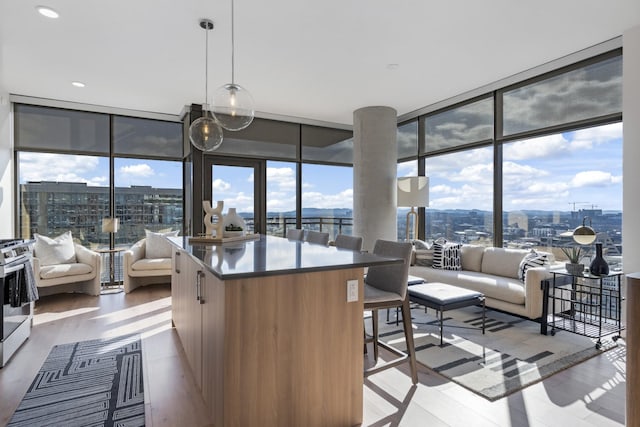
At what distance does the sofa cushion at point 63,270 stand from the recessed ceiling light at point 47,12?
10.1 ft

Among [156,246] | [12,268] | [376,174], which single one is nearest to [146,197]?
[156,246]

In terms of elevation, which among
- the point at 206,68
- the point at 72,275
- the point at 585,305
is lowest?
the point at 585,305

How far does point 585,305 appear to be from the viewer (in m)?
3.68

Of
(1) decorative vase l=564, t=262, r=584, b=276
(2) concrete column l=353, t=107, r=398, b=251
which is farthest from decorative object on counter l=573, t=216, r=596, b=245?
(2) concrete column l=353, t=107, r=398, b=251

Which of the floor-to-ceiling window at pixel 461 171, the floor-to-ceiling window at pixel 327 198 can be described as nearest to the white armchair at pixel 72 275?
the floor-to-ceiling window at pixel 327 198

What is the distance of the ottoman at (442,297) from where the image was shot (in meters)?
3.17

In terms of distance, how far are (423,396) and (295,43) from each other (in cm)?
331

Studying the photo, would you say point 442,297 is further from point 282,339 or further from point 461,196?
point 461,196

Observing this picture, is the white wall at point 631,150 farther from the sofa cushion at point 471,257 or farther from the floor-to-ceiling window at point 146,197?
the floor-to-ceiling window at point 146,197

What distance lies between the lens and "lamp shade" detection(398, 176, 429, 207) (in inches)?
214

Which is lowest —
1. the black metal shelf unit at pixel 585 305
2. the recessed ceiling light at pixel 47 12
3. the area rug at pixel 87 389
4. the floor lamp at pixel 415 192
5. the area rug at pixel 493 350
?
the area rug at pixel 87 389

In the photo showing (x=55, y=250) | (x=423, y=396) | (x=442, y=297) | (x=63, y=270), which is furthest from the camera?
(x=55, y=250)

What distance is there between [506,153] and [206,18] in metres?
4.06

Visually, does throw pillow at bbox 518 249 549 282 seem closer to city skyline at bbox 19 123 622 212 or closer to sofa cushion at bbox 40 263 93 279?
city skyline at bbox 19 123 622 212
